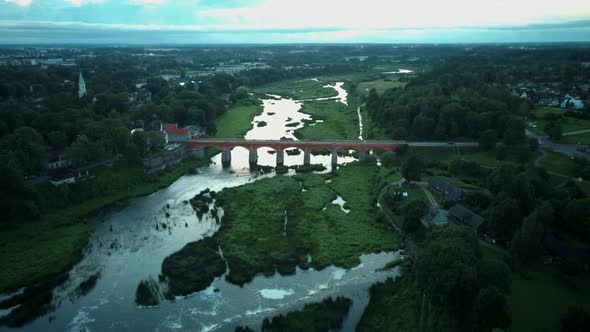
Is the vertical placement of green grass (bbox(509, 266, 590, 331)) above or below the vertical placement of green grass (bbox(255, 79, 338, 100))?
below

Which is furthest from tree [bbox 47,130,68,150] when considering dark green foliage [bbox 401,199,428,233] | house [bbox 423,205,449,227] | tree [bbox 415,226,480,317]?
tree [bbox 415,226,480,317]

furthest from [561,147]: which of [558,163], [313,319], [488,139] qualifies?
[313,319]

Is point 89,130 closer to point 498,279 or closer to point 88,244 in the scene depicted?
point 88,244

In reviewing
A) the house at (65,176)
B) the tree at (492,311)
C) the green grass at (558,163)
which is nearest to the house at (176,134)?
the house at (65,176)

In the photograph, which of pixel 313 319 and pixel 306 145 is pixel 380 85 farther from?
pixel 313 319

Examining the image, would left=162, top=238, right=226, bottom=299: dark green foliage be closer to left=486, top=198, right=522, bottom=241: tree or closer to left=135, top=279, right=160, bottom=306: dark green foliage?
left=135, top=279, right=160, bottom=306: dark green foliage
